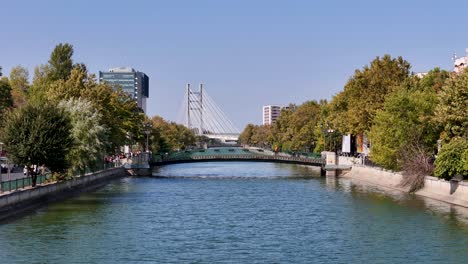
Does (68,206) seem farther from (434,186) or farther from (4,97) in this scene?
(4,97)

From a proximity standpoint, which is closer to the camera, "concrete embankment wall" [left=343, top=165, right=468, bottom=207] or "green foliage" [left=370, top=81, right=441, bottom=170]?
"concrete embankment wall" [left=343, top=165, right=468, bottom=207]

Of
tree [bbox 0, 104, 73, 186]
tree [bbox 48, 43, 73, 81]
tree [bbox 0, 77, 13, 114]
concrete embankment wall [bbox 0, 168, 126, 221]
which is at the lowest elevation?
concrete embankment wall [bbox 0, 168, 126, 221]

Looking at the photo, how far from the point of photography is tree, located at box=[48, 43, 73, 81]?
12294cm

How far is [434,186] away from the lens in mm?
74312

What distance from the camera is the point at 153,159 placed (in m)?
146

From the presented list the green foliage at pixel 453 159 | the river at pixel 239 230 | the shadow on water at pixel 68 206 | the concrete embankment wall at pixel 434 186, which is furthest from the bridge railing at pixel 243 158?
the green foliage at pixel 453 159

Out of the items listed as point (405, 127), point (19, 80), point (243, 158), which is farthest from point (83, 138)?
point (19, 80)

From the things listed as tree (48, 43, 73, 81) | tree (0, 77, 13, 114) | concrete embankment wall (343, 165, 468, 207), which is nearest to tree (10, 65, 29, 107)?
tree (48, 43, 73, 81)

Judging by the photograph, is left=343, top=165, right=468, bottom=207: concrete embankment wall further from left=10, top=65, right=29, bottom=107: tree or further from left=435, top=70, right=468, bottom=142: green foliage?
left=10, top=65, right=29, bottom=107: tree

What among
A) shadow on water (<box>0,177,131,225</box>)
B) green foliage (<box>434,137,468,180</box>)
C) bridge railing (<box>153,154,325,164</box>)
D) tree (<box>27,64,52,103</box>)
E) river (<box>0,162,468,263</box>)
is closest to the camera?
river (<box>0,162,468,263</box>)

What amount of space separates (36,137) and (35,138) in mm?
129

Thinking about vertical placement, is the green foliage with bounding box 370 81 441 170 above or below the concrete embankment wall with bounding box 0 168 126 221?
above

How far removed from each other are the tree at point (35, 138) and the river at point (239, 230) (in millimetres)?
4374

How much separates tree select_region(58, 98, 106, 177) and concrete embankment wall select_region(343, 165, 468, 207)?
3376 centimetres
